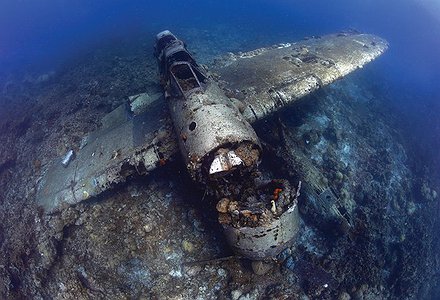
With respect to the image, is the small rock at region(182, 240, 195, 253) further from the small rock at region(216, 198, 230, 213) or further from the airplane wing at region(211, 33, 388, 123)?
the airplane wing at region(211, 33, 388, 123)

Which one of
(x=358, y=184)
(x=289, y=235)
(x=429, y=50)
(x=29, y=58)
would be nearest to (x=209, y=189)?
(x=289, y=235)

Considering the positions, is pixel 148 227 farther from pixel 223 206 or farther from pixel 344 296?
pixel 344 296

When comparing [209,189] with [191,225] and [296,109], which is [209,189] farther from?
[296,109]

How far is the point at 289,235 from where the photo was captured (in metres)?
6.15

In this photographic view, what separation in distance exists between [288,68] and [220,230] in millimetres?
6148

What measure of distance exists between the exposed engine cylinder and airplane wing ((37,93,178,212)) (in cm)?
101

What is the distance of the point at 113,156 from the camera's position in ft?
28.7

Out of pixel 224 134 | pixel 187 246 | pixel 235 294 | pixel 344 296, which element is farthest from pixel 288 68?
pixel 235 294

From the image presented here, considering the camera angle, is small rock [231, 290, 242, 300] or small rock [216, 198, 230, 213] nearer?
small rock [216, 198, 230, 213]

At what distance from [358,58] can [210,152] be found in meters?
8.38

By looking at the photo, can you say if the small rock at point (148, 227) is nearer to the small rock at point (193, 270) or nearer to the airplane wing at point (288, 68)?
the small rock at point (193, 270)

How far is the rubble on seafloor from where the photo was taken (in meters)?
7.53

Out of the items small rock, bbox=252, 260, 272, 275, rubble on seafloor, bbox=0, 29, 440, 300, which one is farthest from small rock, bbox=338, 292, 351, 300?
small rock, bbox=252, 260, 272, 275

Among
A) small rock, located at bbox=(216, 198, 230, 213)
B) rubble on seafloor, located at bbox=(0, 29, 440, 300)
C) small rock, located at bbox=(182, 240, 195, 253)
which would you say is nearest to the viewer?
small rock, located at bbox=(216, 198, 230, 213)
